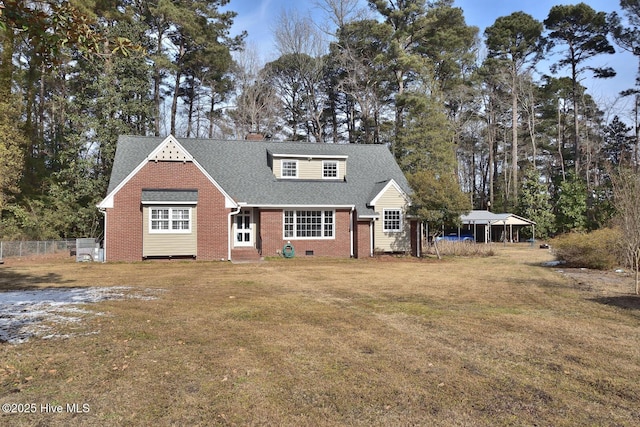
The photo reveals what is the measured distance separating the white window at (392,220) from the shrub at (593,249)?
814 centimetres

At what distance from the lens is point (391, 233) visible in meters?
24.8

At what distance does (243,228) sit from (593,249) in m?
16.3

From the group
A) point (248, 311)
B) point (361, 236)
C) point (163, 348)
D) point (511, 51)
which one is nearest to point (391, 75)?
point (511, 51)

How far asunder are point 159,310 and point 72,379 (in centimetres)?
411

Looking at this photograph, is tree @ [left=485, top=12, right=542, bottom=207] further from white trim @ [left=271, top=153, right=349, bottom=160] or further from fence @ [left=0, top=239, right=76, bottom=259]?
fence @ [left=0, top=239, right=76, bottom=259]

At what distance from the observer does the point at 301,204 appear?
918 inches

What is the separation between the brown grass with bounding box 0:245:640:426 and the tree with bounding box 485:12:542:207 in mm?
37380

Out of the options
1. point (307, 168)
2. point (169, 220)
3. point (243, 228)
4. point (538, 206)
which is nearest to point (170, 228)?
point (169, 220)

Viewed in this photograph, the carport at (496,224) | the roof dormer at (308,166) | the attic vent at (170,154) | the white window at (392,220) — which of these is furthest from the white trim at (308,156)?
the carport at (496,224)

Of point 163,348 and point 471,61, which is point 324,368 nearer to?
point 163,348

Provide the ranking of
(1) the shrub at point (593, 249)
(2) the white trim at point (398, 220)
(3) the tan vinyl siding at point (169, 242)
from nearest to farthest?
1. (1) the shrub at point (593, 249)
2. (3) the tan vinyl siding at point (169, 242)
3. (2) the white trim at point (398, 220)

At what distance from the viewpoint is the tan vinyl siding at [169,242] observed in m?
20.9

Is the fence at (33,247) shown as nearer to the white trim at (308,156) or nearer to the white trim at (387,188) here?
the white trim at (308,156)

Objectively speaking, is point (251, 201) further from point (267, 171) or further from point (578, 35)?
point (578, 35)
